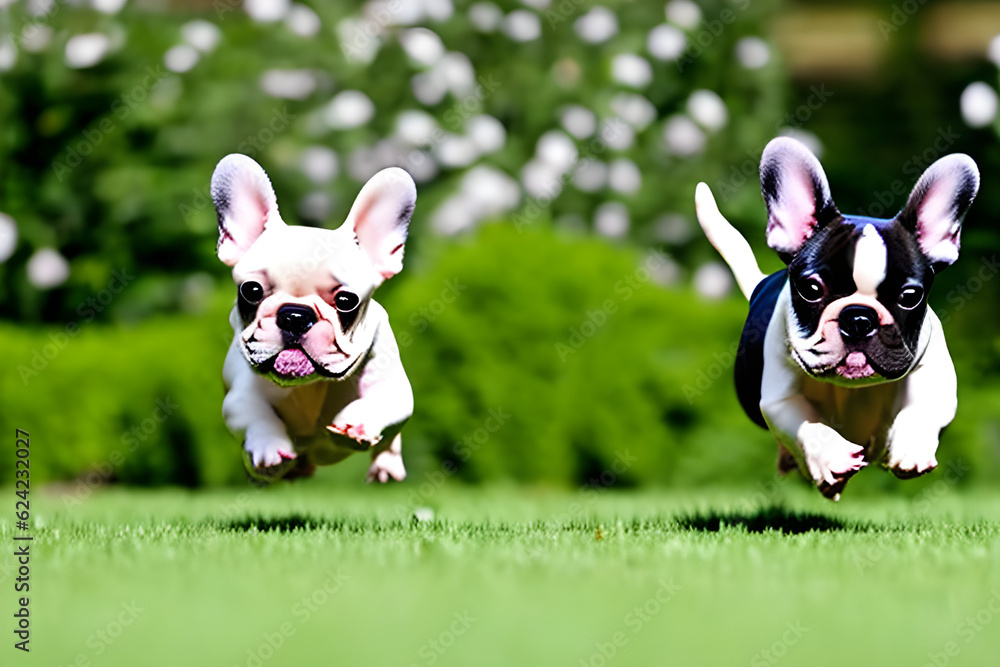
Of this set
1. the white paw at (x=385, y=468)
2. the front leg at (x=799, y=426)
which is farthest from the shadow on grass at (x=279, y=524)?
the front leg at (x=799, y=426)

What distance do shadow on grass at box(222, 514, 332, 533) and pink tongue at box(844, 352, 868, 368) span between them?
253cm

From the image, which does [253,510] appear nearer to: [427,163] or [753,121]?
[427,163]

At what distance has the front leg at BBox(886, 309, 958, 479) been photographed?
4629 mm

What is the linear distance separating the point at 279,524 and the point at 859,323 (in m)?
2.92

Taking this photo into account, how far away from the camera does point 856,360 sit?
14.6ft

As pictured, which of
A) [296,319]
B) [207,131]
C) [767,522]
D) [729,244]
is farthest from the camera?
[207,131]

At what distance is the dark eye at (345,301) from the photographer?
4.81 metres

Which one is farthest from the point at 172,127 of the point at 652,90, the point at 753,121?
the point at 753,121

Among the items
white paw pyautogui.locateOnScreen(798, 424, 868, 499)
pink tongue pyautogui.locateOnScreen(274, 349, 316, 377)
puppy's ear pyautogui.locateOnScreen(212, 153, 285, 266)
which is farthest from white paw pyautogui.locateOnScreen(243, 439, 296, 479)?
white paw pyautogui.locateOnScreen(798, 424, 868, 499)

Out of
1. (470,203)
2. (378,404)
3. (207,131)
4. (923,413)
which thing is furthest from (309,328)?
(207,131)

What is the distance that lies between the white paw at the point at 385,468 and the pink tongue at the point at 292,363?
81cm

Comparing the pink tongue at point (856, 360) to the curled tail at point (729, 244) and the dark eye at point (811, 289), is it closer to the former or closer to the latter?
the dark eye at point (811, 289)

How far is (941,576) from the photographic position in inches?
160

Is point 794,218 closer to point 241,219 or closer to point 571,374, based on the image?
point 241,219
